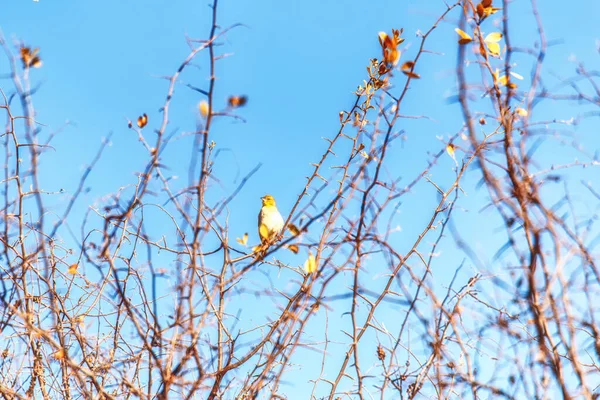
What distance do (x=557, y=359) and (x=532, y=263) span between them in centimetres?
26

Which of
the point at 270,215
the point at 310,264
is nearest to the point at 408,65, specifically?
the point at 310,264

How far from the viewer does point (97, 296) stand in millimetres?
2924

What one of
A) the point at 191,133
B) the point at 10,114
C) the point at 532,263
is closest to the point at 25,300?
the point at 10,114

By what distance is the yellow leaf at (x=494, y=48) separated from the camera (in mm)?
1836

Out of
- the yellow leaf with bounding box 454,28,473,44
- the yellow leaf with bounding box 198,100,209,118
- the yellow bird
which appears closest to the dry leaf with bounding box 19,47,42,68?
the yellow leaf with bounding box 198,100,209,118

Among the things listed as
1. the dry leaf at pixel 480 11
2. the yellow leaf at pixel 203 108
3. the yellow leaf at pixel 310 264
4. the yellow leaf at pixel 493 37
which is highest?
the dry leaf at pixel 480 11

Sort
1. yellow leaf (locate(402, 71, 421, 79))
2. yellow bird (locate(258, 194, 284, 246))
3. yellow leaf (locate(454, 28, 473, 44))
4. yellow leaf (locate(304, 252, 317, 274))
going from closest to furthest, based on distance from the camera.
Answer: yellow leaf (locate(454, 28, 473, 44)), yellow leaf (locate(402, 71, 421, 79)), yellow leaf (locate(304, 252, 317, 274)), yellow bird (locate(258, 194, 284, 246))

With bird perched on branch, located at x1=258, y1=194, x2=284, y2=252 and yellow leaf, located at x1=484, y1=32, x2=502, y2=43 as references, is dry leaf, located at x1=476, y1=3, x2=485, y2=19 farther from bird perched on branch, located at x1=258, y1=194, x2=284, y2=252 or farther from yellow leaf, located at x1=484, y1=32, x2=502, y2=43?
bird perched on branch, located at x1=258, y1=194, x2=284, y2=252

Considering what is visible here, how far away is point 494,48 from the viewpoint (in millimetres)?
1845

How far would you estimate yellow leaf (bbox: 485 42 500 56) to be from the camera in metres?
1.84

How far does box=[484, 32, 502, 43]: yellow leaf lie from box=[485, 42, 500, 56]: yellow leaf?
0.03ft

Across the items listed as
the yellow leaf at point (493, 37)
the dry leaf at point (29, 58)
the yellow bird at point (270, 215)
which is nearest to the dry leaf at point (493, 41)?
the yellow leaf at point (493, 37)

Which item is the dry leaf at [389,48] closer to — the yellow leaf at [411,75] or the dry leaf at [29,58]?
the yellow leaf at [411,75]

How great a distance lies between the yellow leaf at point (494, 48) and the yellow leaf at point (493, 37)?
0.01 m
